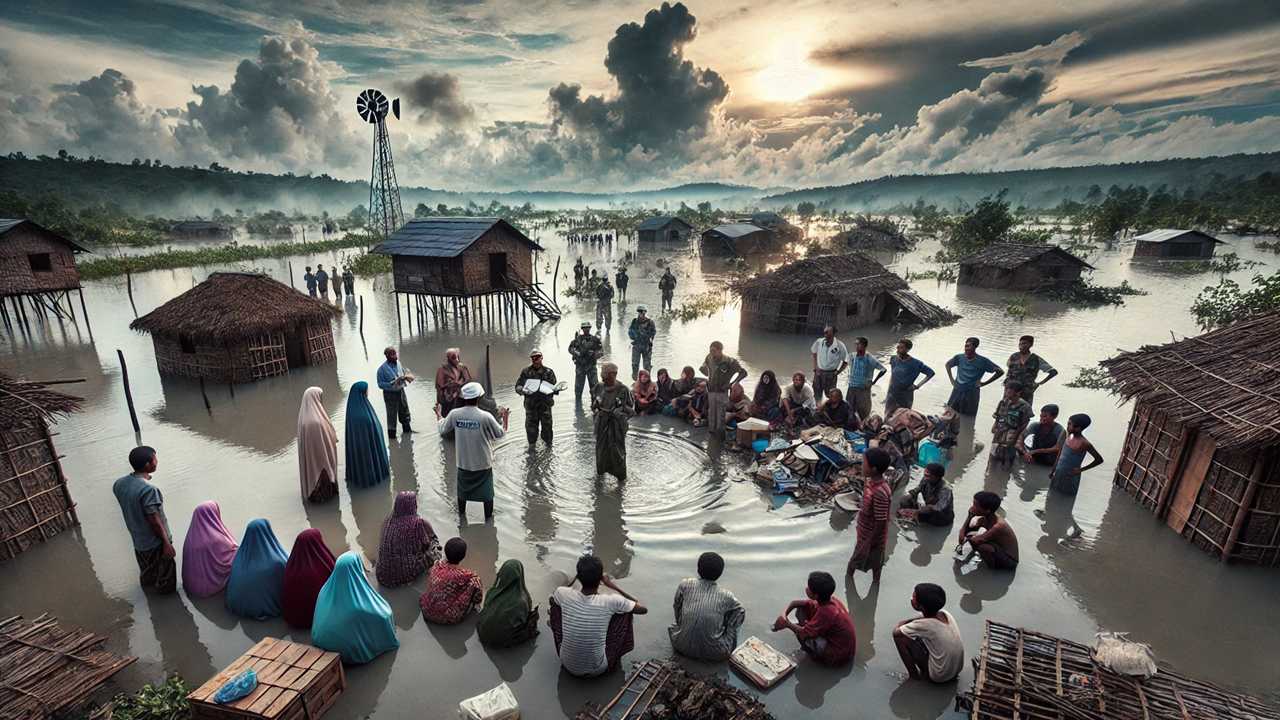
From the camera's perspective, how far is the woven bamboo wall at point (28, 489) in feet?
22.4

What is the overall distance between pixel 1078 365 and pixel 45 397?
20.9 m

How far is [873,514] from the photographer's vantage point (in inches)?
230

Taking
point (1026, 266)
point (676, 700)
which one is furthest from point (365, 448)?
point (1026, 266)

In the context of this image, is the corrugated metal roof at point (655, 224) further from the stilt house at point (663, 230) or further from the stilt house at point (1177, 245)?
the stilt house at point (1177, 245)

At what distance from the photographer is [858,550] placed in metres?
6.17

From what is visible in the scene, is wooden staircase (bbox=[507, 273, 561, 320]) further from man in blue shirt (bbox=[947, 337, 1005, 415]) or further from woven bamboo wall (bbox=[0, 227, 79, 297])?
woven bamboo wall (bbox=[0, 227, 79, 297])

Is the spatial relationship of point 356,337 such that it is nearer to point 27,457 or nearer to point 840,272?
point 27,457

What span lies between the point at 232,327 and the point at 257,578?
10.4m

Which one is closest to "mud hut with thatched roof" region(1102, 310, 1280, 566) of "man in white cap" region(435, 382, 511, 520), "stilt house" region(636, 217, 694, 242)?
"man in white cap" region(435, 382, 511, 520)

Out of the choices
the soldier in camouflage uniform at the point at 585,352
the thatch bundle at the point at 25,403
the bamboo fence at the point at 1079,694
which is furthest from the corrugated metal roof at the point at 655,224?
the bamboo fence at the point at 1079,694

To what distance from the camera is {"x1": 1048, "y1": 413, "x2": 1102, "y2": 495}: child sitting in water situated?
25.8 ft

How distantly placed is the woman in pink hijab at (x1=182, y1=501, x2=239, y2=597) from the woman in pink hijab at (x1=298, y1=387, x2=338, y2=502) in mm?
1771

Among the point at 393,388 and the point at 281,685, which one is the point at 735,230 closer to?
the point at 393,388

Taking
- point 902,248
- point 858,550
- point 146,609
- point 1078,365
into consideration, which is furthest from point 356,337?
point 902,248
